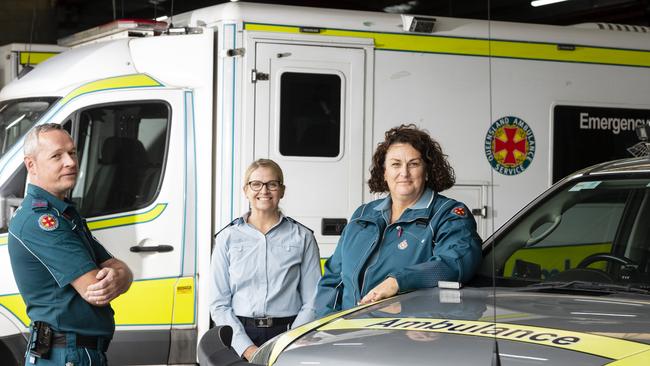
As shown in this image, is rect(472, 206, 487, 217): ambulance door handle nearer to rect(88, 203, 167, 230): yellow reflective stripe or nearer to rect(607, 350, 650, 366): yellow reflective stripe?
rect(88, 203, 167, 230): yellow reflective stripe

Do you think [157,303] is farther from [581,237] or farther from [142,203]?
[581,237]

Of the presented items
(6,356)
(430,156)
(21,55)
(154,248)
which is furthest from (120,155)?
(21,55)

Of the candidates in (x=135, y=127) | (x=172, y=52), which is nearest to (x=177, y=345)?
(x=135, y=127)

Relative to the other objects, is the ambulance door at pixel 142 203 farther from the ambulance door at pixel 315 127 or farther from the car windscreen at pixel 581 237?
the car windscreen at pixel 581 237

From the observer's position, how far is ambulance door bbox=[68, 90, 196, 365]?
700 cm

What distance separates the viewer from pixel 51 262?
3.98 m

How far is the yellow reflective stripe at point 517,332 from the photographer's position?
3.05m

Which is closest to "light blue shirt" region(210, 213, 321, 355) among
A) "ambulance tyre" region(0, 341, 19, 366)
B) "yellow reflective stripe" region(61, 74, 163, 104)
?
"ambulance tyre" region(0, 341, 19, 366)

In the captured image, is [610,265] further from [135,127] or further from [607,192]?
[135,127]

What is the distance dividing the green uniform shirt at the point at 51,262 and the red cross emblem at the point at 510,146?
13.5 feet

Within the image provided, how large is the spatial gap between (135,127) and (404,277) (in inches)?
139

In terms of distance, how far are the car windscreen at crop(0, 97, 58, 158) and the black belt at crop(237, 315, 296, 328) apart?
2693 mm

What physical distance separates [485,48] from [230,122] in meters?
1.90

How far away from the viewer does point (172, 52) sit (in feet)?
23.9
